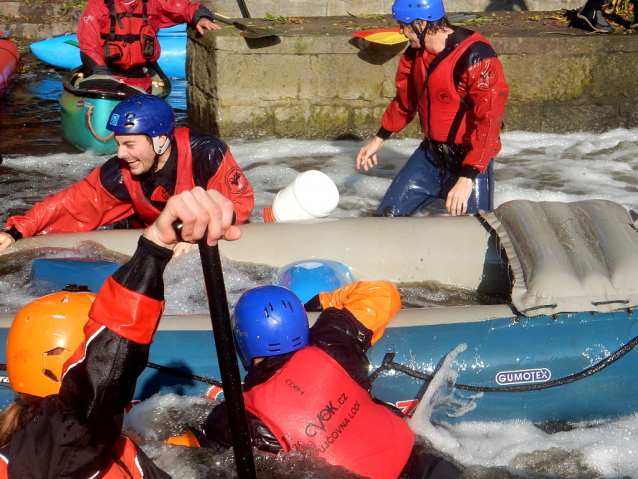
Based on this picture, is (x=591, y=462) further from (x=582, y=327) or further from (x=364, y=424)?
(x=364, y=424)

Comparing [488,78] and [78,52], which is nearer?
[488,78]

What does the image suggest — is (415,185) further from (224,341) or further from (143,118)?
(224,341)

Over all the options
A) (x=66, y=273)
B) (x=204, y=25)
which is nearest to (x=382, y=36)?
(x=204, y=25)

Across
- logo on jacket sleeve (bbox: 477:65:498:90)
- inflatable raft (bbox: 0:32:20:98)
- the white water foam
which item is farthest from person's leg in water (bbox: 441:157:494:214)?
inflatable raft (bbox: 0:32:20:98)

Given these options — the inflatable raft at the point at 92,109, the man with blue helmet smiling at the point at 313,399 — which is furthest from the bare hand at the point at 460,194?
the inflatable raft at the point at 92,109

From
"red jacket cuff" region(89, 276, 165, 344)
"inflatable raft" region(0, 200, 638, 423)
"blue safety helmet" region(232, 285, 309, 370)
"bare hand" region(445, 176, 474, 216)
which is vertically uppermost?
"red jacket cuff" region(89, 276, 165, 344)

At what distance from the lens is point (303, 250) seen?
3531mm

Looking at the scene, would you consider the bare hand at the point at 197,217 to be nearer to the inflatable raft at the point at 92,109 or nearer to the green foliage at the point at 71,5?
the inflatable raft at the point at 92,109

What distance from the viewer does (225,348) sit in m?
1.35

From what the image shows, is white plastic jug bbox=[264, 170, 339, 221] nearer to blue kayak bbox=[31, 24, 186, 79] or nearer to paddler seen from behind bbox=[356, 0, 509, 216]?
paddler seen from behind bbox=[356, 0, 509, 216]

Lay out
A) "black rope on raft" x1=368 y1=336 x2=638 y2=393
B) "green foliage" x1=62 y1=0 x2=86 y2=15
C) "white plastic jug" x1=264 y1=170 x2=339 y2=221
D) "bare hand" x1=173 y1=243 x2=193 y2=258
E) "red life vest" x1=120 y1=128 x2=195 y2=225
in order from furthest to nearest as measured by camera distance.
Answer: "green foliage" x1=62 y1=0 x2=86 y2=15 < "white plastic jug" x1=264 y1=170 x2=339 y2=221 < "red life vest" x1=120 y1=128 x2=195 y2=225 < "bare hand" x1=173 y1=243 x2=193 y2=258 < "black rope on raft" x1=368 y1=336 x2=638 y2=393

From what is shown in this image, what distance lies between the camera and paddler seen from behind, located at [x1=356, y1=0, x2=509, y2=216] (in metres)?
3.35

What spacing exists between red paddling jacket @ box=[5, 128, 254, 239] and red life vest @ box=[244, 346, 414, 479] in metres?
1.51

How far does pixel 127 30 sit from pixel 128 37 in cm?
7
